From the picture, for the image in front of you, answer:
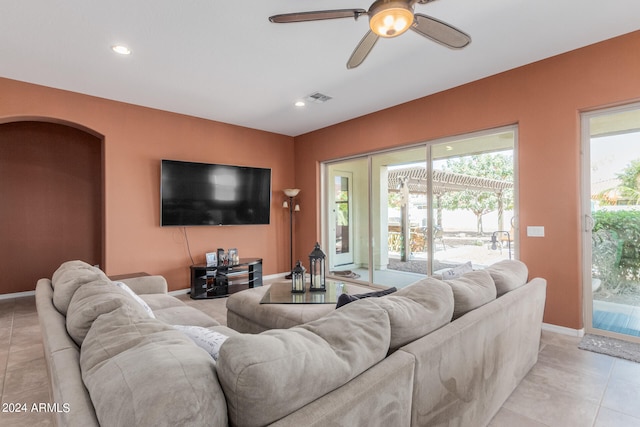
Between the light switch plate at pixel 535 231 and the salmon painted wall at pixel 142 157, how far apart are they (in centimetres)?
415

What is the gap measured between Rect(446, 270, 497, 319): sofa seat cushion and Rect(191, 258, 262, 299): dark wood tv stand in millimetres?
3696

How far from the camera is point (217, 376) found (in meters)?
0.84

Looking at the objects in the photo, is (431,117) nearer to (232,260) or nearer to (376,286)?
(376,286)

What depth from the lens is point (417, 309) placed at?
136 centimetres

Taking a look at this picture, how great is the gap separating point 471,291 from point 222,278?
3847 millimetres

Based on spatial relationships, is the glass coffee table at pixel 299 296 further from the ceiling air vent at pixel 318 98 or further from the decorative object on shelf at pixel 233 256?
the ceiling air vent at pixel 318 98

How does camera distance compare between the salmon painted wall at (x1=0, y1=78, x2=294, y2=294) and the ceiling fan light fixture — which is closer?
the ceiling fan light fixture

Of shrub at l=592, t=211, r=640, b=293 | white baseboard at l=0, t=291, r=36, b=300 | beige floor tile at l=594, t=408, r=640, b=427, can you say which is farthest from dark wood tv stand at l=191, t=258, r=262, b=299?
shrub at l=592, t=211, r=640, b=293

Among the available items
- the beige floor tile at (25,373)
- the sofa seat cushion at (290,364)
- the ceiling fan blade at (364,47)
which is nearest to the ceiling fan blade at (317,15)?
the ceiling fan blade at (364,47)

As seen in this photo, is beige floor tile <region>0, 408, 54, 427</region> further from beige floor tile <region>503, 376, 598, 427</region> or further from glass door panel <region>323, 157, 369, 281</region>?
→ glass door panel <region>323, 157, 369, 281</region>

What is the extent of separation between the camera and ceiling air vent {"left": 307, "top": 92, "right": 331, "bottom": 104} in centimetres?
421

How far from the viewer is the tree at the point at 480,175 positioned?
3.74 metres

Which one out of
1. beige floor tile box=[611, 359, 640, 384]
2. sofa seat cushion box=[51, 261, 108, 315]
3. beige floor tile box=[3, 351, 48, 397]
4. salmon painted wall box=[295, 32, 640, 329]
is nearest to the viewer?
sofa seat cushion box=[51, 261, 108, 315]

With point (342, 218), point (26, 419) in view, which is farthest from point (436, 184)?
point (26, 419)
